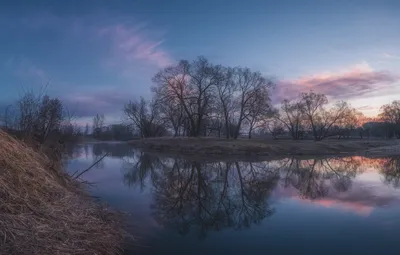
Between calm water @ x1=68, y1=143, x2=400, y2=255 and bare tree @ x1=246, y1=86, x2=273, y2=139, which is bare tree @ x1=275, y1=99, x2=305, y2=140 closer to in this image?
bare tree @ x1=246, y1=86, x2=273, y2=139

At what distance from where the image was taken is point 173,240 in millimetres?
7652

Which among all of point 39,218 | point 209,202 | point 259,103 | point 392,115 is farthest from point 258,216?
point 392,115

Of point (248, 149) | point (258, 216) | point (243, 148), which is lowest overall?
point (258, 216)

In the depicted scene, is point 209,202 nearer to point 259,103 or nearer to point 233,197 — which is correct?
point 233,197

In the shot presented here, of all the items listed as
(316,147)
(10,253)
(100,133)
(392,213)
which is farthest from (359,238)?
(100,133)

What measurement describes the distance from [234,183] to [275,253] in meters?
10.2

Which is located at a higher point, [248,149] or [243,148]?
[243,148]

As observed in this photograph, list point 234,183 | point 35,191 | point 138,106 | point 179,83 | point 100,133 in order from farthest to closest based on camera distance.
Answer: point 100,133 < point 138,106 < point 179,83 < point 234,183 < point 35,191

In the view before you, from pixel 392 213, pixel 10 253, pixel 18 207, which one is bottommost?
pixel 392 213

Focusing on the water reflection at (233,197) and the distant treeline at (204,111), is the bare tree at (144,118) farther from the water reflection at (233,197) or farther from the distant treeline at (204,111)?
the water reflection at (233,197)

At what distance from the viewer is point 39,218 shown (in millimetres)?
5762

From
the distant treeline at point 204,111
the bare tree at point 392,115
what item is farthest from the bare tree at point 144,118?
the bare tree at point 392,115

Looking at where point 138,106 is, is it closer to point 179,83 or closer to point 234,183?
point 179,83

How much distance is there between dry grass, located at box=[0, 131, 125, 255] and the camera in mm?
4996
